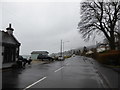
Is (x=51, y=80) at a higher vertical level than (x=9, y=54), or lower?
lower

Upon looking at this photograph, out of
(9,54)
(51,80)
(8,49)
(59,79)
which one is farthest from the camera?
(9,54)

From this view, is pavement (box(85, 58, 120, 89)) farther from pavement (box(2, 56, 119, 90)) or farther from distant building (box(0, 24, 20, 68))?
distant building (box(0, 24, 20, 68))

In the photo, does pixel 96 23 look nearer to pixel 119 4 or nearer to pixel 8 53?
pixel 119 4

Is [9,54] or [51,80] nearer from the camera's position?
[51,80]

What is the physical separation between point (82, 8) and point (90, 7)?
1873 millimetres

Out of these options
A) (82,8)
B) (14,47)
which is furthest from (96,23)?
(14,47)

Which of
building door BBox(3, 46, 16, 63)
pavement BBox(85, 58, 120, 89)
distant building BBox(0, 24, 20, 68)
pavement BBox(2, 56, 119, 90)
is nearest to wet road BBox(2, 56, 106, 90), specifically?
pavement BBox(2, 56, 119, 90)

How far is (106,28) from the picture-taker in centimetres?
4044

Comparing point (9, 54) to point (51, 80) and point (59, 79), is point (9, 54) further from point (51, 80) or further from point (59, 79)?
point (51, 80)

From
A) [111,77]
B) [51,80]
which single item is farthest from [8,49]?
[111,77]

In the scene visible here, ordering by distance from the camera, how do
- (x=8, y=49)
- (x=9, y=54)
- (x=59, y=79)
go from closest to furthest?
1. (x=59, y=79)
2. (x=8, y=49)
3. (x=9, y=54)

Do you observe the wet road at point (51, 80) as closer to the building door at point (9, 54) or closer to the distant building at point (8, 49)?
the distant building at point (8, 49)

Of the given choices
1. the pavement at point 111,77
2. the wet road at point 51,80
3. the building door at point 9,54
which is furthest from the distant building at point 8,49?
the pavement at point 111,77

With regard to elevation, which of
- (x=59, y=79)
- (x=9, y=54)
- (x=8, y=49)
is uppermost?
(x=8, y=49)
